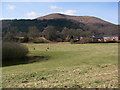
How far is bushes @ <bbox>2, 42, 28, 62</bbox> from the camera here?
22.0 m

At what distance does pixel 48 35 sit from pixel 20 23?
121 feet

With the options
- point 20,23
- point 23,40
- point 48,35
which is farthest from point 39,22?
point 23,40

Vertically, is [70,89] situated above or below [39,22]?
below

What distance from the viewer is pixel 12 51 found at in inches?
899

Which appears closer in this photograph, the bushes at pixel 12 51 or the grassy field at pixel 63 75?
the grassy field at pixel 63 75

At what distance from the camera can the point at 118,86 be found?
5.66 meters

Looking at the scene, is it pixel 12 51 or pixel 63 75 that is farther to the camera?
pixel 12 51

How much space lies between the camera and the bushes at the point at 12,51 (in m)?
22.0

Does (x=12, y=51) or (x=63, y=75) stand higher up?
(x=12, y=51)

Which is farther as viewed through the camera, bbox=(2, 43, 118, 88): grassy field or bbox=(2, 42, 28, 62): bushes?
bbox=(2, 42, 28, 62): bushes

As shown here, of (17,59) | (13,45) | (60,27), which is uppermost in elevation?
(60,27)

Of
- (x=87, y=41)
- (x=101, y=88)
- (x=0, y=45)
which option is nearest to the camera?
(x=101, y=88)

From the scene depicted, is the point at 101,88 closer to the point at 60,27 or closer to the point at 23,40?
the point at 23,40

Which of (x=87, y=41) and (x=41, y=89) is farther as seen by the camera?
(x=87, y=41)
